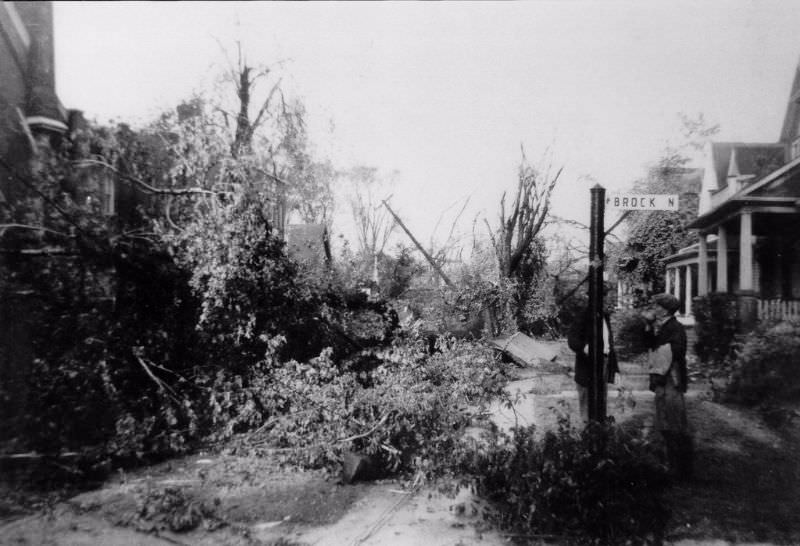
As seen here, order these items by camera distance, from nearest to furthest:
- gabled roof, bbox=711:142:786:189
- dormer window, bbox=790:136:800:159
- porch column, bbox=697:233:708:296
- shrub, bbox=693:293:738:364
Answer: shrub, bbox=693:293:738:364
dormer window, bbox=790:136:800:159
gabled roof, bbox=711:142:786:189
porch column, bbox=697:233:708:296

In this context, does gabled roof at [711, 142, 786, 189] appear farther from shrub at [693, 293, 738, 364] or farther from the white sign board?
the white sign board

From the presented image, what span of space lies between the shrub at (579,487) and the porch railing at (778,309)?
391cm

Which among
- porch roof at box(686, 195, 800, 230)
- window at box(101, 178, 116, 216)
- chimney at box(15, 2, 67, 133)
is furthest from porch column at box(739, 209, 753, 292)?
chimney at box(15, 2, 67, 133)

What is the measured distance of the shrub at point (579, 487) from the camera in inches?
128

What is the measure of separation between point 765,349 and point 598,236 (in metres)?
3.24

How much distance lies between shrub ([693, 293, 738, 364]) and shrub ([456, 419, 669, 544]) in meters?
3.49

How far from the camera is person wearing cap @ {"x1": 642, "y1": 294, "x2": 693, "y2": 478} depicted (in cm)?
390

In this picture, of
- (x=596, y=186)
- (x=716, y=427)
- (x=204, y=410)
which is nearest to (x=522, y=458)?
(x=596, y=186)

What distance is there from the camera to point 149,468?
15.0 ft

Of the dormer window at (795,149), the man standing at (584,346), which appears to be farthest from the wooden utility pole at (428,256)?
the dormer window at (795,149)

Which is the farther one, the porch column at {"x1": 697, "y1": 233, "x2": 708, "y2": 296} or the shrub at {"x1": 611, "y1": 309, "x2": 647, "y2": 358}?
the porch column at {"x1": 697, "y1": 233, "x2": 708, "y2": 296}

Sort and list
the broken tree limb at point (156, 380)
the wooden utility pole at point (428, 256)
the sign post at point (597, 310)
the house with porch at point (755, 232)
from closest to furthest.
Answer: the sign post at point (597, 310) → the broken tree limb at point (156, 380) → the house with porch at point (755, 232) → the wooden utility pole at point (428, 256)

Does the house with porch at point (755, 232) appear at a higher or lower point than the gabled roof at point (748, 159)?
lower

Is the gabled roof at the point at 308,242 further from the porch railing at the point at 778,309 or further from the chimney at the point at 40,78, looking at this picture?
the porch railing at the point at 778,309
